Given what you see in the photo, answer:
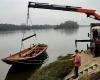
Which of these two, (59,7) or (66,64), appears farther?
(59,7)

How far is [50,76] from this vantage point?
56.7 ft

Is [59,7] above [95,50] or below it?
above

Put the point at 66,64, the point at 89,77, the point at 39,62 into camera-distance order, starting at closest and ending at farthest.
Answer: the point at 89,77 < the point at 66,64 < the point at 39,62

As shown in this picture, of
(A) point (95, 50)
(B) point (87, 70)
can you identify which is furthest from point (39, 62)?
(B) point (87, 70)

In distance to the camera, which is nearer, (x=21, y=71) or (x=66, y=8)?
(x=66, y=8)

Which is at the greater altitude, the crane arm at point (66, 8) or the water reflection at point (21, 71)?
the crane arm at point (66, 8)

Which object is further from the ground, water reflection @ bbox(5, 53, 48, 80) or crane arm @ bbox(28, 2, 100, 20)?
crane arm @ bbox(28, 2, 100, 20)

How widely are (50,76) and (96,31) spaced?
761 cm

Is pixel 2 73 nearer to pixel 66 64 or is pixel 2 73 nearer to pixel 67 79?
pixel 66 64

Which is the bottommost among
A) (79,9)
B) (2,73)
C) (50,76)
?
(2,73)

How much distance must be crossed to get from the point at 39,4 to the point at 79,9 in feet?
11.3

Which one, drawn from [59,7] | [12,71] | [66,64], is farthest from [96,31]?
[12,71]

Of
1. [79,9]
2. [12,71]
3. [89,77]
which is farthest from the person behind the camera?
[12,71]

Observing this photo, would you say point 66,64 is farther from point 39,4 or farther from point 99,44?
point 39,4
